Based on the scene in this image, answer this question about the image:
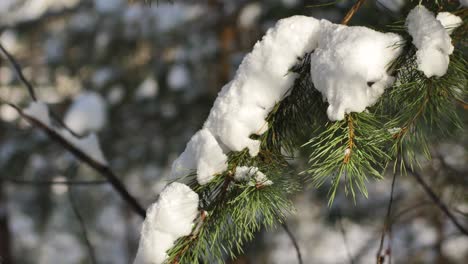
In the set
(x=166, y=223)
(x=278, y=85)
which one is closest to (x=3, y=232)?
(x=166, y=223)

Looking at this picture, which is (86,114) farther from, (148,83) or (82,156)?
(82,156)

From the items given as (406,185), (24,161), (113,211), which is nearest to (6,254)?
(24,161)

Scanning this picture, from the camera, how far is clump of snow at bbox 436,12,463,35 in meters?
0.94

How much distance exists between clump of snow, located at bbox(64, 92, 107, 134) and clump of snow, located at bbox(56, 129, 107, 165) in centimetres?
280

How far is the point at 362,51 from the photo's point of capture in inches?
35.2

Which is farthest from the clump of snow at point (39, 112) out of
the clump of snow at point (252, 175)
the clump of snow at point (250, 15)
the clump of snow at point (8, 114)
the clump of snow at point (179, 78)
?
the clump of snow at point (8, 114)

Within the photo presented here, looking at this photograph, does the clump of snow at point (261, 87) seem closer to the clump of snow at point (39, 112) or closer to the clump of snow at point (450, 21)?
the clump of snow at point (450, 21)

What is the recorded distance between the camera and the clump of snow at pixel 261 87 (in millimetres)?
986

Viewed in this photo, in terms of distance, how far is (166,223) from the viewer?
36.5 inches

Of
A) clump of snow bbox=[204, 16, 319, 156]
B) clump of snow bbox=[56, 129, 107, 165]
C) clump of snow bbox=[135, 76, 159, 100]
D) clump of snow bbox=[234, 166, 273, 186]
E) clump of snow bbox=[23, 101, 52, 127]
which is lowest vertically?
clump of snow bbox=[234, 166, 273, 186]

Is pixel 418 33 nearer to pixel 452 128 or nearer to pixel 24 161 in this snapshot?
pixel 452 128

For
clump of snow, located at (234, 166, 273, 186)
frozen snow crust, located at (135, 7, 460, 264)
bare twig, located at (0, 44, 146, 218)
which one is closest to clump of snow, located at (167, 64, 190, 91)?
bare twig, located at (0, 44, 146, 218)

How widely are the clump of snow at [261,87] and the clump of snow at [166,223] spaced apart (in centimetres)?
15

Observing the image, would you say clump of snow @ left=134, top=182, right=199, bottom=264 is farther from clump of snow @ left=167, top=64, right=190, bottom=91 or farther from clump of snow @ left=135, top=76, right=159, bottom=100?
clump of snow @ left=135, top=76, right=159, bottom=100
